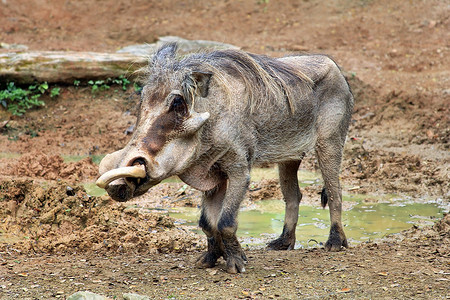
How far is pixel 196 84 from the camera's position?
4617 millimetres

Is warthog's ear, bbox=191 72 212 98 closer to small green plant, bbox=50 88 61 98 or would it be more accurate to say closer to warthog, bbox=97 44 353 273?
warthog, bbox=97 44 353 273

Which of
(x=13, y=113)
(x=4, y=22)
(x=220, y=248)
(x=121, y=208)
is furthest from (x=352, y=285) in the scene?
(x=4, y=22)

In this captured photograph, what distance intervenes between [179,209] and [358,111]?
4.83 m

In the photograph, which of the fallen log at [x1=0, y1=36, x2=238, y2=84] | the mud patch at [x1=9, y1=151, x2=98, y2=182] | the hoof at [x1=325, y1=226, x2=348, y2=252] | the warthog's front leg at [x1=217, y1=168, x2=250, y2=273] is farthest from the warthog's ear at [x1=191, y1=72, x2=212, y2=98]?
the fallen log at [x1=0, y1=36, x2=238, y2=84]

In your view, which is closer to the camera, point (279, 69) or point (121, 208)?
point (279, 69)

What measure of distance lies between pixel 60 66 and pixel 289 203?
6.03 metres

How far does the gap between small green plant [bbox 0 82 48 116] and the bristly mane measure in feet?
19.8

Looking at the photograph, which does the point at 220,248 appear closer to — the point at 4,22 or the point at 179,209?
the point at 179,209

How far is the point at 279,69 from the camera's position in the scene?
17.6ft

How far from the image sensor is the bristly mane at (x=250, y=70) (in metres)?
4.67

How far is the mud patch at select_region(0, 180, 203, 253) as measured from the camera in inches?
215

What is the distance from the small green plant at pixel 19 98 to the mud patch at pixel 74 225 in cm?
433

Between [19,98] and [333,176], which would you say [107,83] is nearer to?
[19,98]

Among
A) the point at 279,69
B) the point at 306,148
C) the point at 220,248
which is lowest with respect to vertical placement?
the point at 220,248
